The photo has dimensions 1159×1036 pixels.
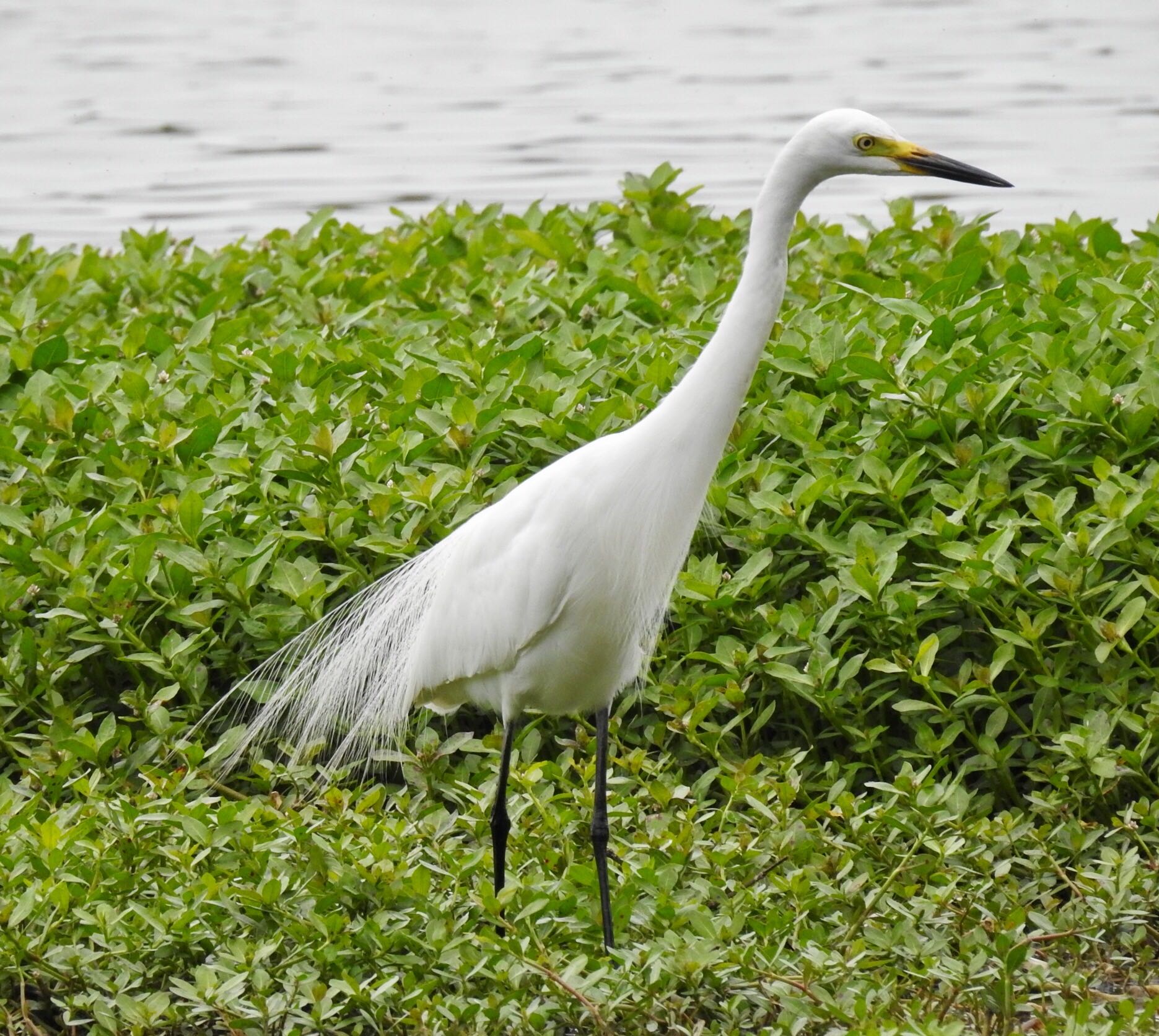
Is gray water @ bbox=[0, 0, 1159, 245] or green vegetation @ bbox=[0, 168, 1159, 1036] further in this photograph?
gray water @ bbox=[0, 0, 1159, 245]

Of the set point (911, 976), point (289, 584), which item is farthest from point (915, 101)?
point (911, 976)

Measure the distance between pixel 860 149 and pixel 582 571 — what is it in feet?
3.18

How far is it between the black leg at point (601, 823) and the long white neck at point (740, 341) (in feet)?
1.85

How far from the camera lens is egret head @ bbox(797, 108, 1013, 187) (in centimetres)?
280

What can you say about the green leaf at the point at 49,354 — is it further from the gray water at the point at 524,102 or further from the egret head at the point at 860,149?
the gray water at the point at 524,102

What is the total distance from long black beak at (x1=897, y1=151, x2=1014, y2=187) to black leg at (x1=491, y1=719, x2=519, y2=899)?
139cm

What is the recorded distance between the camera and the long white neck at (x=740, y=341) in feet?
9.31

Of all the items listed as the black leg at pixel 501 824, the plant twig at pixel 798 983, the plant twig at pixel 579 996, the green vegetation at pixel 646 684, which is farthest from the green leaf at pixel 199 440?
the plant twig at pixel 798 983

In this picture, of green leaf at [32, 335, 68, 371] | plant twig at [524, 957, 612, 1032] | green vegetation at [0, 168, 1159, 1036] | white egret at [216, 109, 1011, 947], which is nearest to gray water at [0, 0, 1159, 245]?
green leaf at [32, 335, 68, 371]

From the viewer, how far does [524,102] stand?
11414 millimetres

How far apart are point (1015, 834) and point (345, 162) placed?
8.00 m

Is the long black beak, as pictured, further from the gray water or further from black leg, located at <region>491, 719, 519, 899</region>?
the gray water

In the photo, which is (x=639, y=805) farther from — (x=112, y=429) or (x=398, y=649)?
(x=112, y=429)

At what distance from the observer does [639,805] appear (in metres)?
3.54
